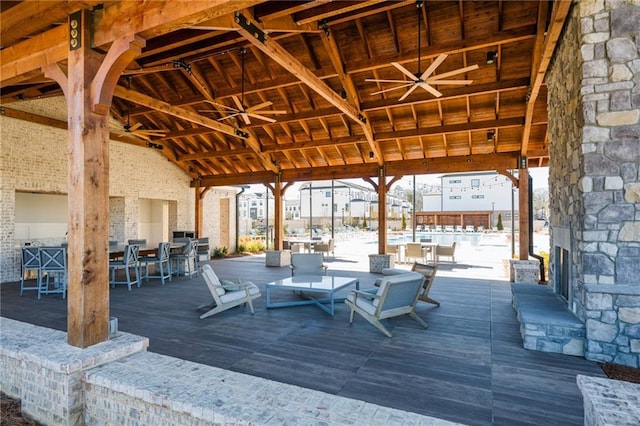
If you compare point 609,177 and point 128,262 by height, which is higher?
point 609,177

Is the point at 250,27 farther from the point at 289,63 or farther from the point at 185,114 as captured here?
the point at 185,114

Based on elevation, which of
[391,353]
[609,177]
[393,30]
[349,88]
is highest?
[393,30]

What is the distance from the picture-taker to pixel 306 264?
25.0 ft

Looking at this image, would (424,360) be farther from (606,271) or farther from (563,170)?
(563,170)

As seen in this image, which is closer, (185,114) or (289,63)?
(289,63)

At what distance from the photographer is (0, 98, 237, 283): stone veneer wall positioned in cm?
836

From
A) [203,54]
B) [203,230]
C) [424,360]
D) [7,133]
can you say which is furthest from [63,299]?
[203,230]

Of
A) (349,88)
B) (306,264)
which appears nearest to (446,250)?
(306,264)

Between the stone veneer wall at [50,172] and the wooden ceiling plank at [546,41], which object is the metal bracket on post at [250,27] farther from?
the stone veneer wall at [50,172]

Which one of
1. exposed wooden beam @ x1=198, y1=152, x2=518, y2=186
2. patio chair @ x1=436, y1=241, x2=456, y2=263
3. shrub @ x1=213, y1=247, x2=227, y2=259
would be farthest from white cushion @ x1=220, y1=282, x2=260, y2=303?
shrub @ x1=213, y1=247, x2=227, y2=259

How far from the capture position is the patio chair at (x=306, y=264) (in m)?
7.55

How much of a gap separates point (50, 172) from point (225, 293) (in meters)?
6.84

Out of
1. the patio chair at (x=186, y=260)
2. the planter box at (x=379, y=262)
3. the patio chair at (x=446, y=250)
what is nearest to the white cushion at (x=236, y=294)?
the patio chair at (x=186, y=260)

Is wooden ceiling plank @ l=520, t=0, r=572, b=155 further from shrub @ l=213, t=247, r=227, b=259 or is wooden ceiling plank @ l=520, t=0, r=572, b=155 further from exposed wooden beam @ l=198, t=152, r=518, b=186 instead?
shrub @ l=213, t=247, r=227, b=259
